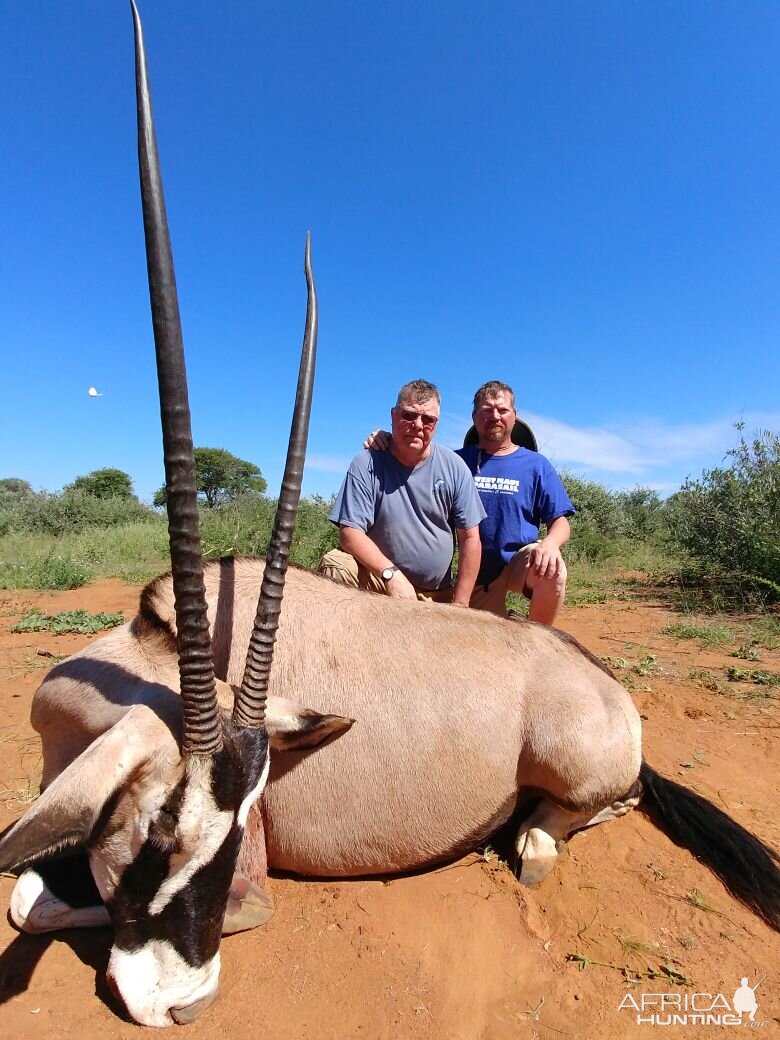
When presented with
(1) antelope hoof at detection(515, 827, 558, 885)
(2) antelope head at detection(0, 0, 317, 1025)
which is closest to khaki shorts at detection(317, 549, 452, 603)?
(1) antelope hoof at detection(515, 827, 558, 885)

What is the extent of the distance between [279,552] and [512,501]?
3506 mm

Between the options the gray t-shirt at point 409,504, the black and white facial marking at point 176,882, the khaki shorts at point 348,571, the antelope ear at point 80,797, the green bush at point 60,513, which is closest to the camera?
the antelope ear at point 80,797

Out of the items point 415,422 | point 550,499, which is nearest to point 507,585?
point 550,499

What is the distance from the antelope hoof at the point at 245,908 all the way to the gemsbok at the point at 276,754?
10 mm

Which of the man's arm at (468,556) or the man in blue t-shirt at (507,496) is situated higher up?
the man in blue t-shirt at (507,496)

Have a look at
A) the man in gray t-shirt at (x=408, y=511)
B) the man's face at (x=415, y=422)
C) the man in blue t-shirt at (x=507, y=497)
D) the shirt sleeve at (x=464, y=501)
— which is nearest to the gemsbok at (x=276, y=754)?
the man in gray t-shirt at (x=408, y=511)

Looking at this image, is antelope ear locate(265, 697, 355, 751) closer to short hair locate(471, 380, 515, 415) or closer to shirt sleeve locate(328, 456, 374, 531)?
shirt sleeve locate(328, 456, 374, 531)

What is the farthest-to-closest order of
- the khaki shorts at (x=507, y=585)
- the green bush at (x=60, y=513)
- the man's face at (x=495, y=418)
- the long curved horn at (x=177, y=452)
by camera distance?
the green bush at (x=60, y=513)
the man's face at (x=495, y=418)
the khaki shorts at (x=507, y=585)
the long curved horn at (x=177, y=452)

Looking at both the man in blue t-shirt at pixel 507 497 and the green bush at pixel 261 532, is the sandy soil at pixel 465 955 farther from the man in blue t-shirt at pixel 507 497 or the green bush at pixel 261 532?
the green bush at pixel 261 532

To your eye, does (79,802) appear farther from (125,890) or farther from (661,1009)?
(661,1009)

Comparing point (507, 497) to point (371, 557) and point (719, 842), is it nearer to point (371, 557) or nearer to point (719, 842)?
point (371, 557)

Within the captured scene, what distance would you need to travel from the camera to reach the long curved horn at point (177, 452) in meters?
1.62

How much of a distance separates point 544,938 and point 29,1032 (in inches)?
80.8

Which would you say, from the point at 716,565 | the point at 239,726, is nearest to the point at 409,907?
the point at 239,726
